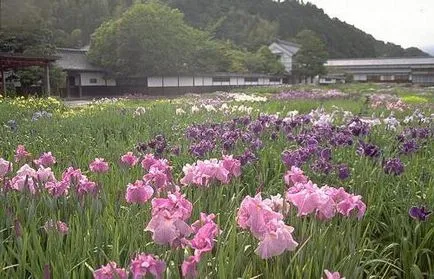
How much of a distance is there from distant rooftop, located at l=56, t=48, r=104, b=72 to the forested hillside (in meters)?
1.42

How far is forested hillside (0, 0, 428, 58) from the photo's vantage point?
2673cm

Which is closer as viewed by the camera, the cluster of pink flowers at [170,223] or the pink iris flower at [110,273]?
the pink iris flower at [110,273]

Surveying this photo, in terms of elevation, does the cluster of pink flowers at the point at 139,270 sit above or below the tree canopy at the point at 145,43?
below

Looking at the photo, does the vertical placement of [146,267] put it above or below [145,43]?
below

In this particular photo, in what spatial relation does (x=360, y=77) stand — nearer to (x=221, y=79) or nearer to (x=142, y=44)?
(x=221, y=79)

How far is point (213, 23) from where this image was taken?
223 ft

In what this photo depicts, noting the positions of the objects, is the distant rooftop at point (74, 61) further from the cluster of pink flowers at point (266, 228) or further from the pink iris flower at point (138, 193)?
the cluster of pink flowers at point (266, 228)

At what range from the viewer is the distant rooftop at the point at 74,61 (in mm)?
34250

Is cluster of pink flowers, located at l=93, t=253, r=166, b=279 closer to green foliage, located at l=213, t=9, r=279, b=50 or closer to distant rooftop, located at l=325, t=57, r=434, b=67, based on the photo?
distant rooftop, located at l=325, t=57, r=434, b=67

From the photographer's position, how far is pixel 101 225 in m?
2.21

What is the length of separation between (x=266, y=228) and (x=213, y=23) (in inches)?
2685

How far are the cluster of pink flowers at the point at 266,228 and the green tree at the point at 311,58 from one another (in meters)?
52.9

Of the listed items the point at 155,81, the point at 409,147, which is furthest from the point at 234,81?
the point at 409,147

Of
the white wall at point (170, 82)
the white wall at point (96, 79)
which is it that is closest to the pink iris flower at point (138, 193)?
the white wall at point (96, 79)
